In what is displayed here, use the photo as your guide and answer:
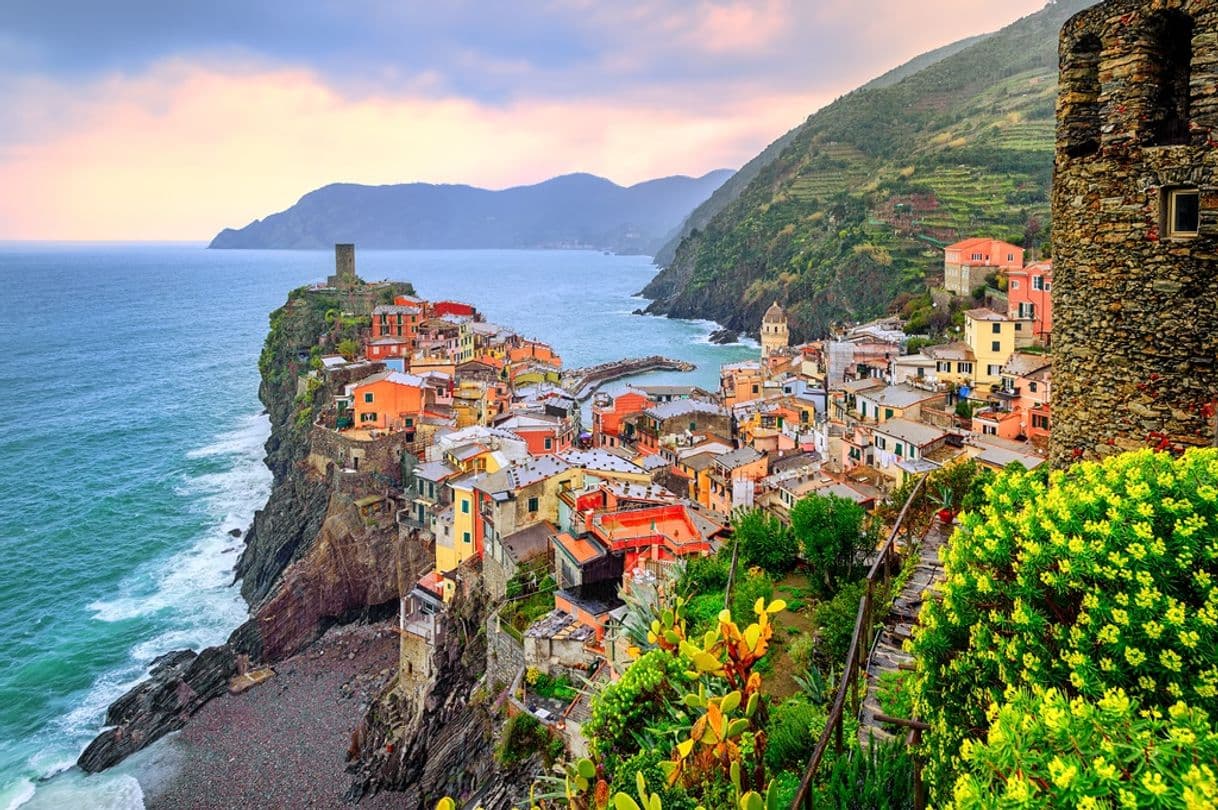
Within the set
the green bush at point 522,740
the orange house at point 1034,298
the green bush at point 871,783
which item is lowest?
the green bush at point 522,740

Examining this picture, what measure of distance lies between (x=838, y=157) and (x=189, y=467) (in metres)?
98.3

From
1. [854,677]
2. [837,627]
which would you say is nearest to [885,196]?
[837,627]

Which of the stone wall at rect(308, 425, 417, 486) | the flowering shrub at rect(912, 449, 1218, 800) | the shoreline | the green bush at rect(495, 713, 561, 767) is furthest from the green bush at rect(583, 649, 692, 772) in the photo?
the stone wall at rect(308, 425, 417, 486)

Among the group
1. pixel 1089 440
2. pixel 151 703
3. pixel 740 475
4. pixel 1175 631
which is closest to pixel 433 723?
pixel 151 703

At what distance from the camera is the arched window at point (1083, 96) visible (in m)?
6.64

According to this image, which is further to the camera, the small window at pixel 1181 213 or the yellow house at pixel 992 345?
the yellow house at pixel 992 345

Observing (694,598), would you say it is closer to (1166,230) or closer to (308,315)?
(1166,230)

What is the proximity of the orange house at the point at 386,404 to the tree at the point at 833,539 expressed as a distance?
26206mm

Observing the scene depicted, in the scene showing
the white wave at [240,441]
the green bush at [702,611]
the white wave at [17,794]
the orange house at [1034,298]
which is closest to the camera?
the green bush at [702,611]

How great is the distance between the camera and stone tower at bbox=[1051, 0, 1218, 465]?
5922mm

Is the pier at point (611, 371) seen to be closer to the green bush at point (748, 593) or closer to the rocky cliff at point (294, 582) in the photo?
the rocky cliff at point (294, 582)

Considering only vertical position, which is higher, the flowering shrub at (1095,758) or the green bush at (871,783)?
the flowering shrub at (1095,758)

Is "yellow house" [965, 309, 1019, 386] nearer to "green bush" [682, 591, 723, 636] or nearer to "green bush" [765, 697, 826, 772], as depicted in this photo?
"green bush" [682, 591, 723, 636]

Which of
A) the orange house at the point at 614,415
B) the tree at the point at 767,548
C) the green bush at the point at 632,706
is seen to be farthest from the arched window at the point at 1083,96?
Answer: the orange house at the point at 614,415
